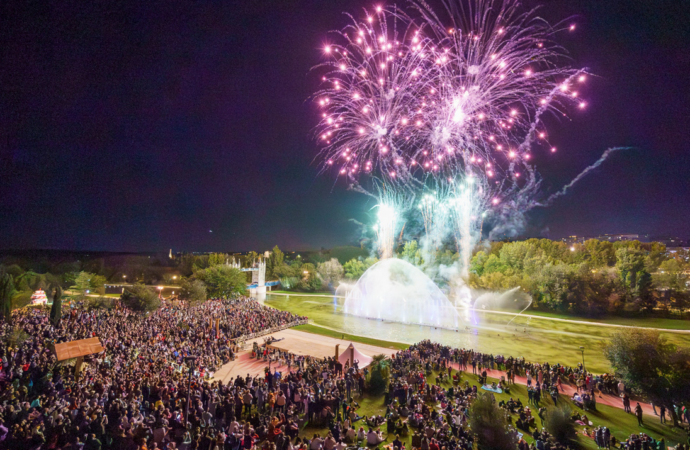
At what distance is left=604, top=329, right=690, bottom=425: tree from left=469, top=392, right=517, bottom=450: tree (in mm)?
9327

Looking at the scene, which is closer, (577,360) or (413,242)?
(577,360)

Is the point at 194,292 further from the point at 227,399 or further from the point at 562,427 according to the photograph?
the point at 562,427

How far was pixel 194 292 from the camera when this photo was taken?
42.4 m

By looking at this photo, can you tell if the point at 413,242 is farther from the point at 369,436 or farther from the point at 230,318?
the point at 369,436

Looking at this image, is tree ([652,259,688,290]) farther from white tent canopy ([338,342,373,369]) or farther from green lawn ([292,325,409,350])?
white tent canopy ([338,342,373,369])

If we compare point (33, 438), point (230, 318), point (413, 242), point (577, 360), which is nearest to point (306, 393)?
point (33, 438)

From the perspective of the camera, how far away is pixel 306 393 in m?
13.0

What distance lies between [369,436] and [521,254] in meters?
57.8

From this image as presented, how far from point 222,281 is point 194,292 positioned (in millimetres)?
5294

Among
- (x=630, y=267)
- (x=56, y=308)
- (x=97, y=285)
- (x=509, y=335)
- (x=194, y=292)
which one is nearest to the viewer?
(x=56, y=308)

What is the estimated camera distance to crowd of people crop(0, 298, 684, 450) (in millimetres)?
9594

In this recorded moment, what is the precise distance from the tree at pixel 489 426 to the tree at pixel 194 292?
39271 mm

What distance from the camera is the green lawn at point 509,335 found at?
984 inches

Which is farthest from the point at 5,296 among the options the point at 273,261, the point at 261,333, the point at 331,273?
the point at 273,261
